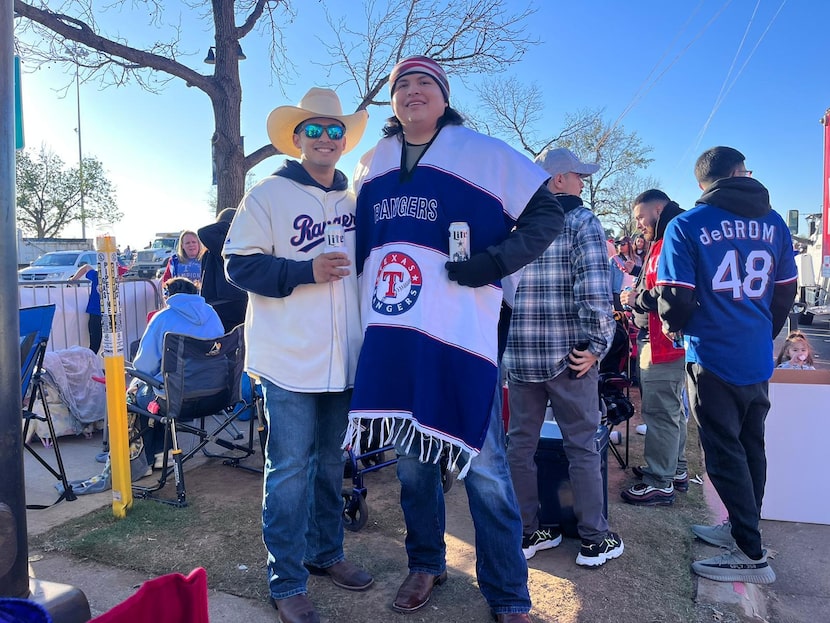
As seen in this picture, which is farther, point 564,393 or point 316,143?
point 564,393

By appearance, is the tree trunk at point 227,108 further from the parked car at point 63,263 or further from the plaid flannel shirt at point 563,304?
the parked car at point 63,263

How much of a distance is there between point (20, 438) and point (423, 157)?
174cm

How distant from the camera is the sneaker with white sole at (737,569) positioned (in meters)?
2.90

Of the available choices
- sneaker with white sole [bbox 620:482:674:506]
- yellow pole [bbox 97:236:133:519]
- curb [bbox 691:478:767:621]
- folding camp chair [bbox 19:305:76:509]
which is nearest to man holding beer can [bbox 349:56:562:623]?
curb [bbox 691:478:767:621]

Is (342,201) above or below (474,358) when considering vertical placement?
above

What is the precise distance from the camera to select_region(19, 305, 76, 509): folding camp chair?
3.66m

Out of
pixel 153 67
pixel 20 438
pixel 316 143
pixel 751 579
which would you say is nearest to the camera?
pixel 20 438

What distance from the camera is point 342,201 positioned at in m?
2.66

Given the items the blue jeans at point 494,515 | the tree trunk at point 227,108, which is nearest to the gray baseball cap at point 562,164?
the blue jeans at point 494,515

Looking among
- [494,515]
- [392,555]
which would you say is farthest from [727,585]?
[392,555]

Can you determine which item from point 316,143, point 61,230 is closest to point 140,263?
point 61,230

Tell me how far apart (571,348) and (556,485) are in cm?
83

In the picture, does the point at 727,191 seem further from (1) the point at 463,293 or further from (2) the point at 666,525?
(2) the point at 666,525

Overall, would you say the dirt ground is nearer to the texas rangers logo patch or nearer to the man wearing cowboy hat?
the man wearing cowboy hat
